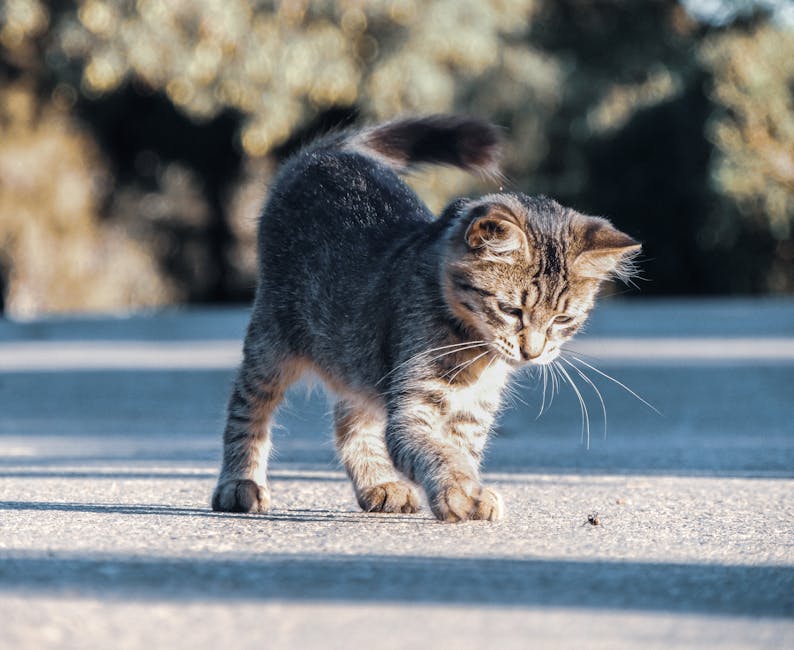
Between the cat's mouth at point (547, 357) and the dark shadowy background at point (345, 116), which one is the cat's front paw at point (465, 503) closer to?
the cat's mouth at point (547, 357)

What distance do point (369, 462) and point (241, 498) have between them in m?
0.60

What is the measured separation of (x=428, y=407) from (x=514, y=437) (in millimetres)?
3264

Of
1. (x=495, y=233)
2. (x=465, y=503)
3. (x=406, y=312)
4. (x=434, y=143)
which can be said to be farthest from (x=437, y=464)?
(x=434, y=143)

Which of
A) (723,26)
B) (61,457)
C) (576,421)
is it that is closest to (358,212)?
(61,457)

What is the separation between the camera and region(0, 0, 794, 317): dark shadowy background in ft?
56.0

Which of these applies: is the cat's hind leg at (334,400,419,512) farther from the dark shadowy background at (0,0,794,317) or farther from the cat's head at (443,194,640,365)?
the dark shadowy background at (0,0,794,317)

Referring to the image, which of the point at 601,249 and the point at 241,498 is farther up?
the point at 601,249

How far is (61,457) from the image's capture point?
22.6 ft

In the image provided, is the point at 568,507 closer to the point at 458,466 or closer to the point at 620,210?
the point at 458,466

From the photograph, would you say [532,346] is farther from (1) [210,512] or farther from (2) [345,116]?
(2) [345,116]

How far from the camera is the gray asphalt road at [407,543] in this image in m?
3.08

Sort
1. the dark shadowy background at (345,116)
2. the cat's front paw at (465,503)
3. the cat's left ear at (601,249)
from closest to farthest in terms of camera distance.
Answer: the cat's front paw at (465,503) < the cat's left ear at (601,249) < the dark shadowy background at (345,116)

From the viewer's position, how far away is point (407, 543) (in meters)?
4.12

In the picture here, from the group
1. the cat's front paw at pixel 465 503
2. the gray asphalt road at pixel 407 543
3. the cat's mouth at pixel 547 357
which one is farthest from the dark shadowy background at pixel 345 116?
the cat's front paw at pixel 465 503
